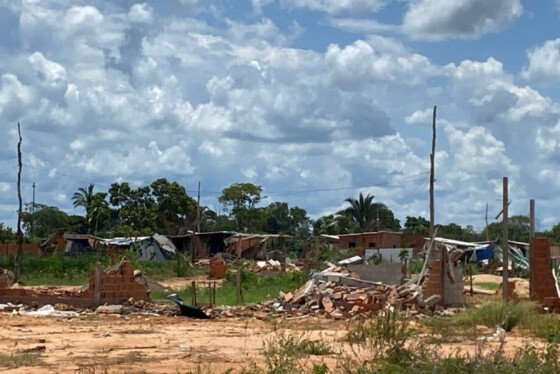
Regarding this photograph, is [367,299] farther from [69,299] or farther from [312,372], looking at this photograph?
[312,372]

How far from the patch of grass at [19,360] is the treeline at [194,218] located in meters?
48.5

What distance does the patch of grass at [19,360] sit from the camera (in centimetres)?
1271

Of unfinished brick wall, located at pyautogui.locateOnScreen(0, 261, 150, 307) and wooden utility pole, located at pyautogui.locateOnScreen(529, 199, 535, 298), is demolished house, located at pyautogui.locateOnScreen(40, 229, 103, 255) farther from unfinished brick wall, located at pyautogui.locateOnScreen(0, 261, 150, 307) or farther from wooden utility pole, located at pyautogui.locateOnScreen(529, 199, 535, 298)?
wooden utility pole, located at pyautogui.locateOnScreen(529, 199, 535, 298)

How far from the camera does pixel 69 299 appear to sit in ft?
78.8

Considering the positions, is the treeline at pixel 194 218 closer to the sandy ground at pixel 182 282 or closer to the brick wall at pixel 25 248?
the brick wall at pixel 25 248

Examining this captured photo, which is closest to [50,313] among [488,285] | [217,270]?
[217,270]

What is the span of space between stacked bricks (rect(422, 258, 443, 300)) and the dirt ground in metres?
3.44

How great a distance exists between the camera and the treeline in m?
69.4

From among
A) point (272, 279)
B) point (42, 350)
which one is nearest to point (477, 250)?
point (272, 279)

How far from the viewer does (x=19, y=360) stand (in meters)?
13.1

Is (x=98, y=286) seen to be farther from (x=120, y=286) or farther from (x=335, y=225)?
(x=335, y=225)

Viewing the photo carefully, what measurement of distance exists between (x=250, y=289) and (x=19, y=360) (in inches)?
719

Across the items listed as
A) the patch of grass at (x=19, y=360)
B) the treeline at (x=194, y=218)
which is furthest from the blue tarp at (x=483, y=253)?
the patch of grass at (x=19, y=360)

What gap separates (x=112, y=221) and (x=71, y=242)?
47.0ft
